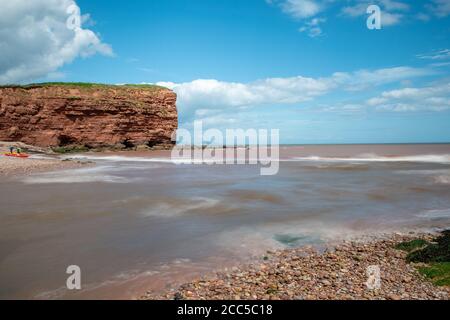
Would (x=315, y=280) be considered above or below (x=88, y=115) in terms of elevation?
below

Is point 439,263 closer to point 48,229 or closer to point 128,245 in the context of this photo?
point 128,245

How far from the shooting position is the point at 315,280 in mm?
4578

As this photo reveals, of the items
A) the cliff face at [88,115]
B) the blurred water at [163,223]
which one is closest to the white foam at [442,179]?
the blurred water at [163,223]

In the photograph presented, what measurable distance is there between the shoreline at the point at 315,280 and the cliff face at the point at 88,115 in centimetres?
4190

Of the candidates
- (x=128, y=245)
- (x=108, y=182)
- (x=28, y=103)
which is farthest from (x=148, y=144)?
(x=128, y=245)

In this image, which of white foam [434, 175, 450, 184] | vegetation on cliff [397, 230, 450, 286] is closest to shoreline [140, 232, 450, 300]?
vegetation on cliff [397, 230, 450, 286]

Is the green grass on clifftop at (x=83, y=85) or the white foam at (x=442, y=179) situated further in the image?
the green grass on clifftop at (x=83, y=85)

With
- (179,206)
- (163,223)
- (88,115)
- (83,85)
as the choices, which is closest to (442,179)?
(179,206)

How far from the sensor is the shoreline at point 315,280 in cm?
413

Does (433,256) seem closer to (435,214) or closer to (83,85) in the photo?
(435,214)

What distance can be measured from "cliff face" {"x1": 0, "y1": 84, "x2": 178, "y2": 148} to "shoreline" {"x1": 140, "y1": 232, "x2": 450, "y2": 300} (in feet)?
137

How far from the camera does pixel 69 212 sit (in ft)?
29.4

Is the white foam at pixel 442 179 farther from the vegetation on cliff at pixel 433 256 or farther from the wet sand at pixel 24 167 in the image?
the wet sand at pixel 24 167

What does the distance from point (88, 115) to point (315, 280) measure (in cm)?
4353
